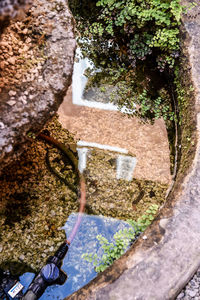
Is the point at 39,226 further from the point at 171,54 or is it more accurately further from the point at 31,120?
the point at 171,54

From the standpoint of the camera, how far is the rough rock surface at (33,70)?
201 centimetres

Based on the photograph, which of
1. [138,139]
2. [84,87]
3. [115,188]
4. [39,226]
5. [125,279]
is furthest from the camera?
[84,87]

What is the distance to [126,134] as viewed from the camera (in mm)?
3250

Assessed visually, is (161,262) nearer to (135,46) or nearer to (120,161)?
(120,161)

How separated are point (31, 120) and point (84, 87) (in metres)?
1.62

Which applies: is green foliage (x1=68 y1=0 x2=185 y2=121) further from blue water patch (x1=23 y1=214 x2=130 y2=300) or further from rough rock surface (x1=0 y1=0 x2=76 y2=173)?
blue water patch (x1=23 y1=214 x2=130 y2=300)

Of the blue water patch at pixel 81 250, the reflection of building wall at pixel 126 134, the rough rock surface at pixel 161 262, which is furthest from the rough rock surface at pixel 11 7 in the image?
the blue water patch at pixel 81 250

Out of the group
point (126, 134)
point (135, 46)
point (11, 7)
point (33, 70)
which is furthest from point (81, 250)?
point (135, 46)

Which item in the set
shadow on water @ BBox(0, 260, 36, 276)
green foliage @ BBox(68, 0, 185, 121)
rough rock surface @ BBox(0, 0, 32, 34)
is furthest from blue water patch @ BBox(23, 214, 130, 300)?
rough rock surface @ BBox(0, 0, 32, 34)

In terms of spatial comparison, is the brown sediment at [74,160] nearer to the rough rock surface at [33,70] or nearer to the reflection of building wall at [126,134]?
the reflection of building wall at [126,134]

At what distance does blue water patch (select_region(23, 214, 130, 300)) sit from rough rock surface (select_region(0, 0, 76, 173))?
1182 mm

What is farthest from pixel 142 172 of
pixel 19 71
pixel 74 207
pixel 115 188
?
pixel 19 71

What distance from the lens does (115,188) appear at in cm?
301

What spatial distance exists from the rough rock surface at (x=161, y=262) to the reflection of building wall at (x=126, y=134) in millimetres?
1041
